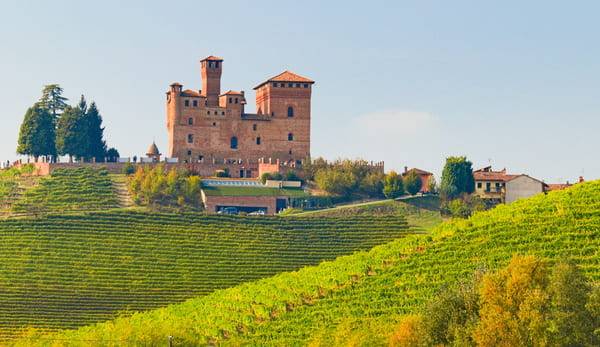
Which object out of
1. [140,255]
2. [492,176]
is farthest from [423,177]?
[140,255]

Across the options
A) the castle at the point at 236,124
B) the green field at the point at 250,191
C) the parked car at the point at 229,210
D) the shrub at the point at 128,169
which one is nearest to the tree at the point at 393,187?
the green field at the point at 250,191

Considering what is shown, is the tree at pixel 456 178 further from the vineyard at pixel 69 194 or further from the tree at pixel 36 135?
the tree at pixel 36 135

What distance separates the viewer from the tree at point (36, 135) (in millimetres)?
103562

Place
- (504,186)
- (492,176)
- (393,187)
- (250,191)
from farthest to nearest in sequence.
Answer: (492,176), (504,186), (393,187), (250,191)

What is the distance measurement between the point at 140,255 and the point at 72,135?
19.9 m

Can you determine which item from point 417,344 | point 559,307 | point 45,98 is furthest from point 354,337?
point 45,98

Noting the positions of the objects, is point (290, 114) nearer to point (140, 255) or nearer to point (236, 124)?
point (236, 124)

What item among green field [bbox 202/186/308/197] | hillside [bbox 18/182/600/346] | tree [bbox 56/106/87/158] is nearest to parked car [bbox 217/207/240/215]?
green field [bbox 202/186/308/197]

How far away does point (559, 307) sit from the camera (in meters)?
52.1

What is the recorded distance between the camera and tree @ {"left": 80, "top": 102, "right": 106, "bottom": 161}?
103250mm

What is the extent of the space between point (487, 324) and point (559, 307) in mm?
2500

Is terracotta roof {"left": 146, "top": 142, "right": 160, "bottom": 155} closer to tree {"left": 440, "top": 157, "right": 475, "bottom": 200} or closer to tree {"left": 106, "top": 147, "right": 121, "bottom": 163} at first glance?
tree {"left": 106, "top": 147, "right": 121, "bottom": 163}

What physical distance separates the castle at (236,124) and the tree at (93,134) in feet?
15.6

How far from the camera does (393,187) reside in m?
98.2
